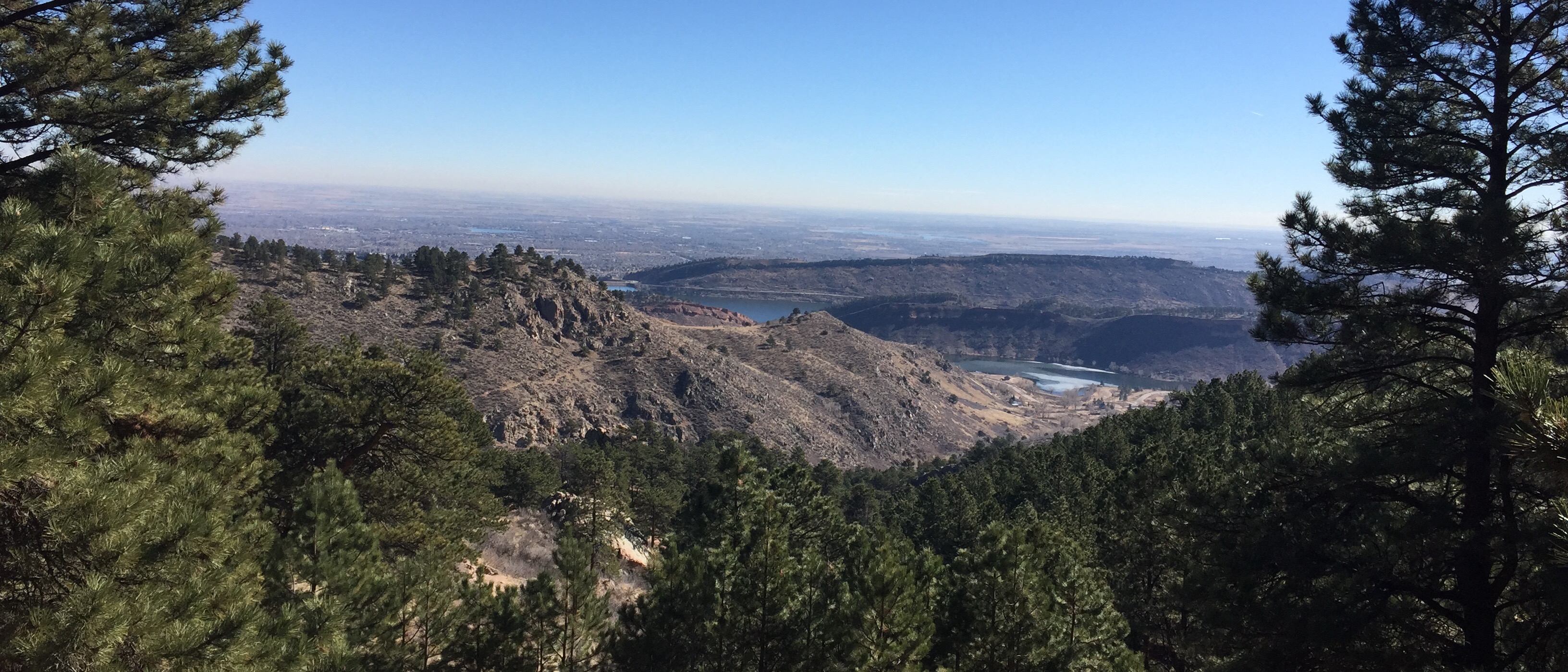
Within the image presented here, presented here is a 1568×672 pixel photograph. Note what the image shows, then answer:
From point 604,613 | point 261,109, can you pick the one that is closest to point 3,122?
point 261,109

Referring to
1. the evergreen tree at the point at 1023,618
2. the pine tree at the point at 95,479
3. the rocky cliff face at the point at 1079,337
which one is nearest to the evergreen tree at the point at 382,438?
the pine tree at the point at 95,479

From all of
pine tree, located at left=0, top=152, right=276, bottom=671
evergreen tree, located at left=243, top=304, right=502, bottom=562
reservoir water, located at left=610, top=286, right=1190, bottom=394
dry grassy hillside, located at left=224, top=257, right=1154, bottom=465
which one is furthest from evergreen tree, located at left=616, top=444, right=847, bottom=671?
reservoir water, located at left=610, top=286, right=1190, bottom=394

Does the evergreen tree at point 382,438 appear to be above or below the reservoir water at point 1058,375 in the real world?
above

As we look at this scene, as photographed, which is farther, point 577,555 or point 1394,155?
point 577,555

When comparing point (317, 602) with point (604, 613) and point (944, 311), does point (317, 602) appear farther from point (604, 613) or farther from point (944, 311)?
point (944, 311)

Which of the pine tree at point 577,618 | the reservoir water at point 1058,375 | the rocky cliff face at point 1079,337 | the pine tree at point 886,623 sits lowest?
the reservoir water at point 1058,375

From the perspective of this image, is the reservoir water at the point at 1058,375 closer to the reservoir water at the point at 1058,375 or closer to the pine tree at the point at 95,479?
the reservoir water at the point at 1058,375
